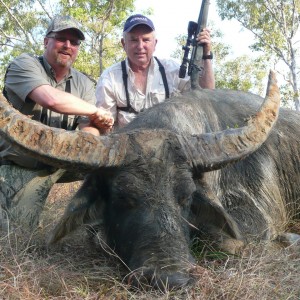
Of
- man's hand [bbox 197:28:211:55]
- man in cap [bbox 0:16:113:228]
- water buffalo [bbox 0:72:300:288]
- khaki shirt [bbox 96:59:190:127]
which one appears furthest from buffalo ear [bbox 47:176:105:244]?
man's hand [bbox 197:28:211:55]

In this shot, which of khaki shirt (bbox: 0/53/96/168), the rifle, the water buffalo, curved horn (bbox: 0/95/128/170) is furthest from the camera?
the rifle

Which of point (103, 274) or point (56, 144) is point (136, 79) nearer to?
point (56, 144)

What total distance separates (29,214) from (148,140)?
2.35 m

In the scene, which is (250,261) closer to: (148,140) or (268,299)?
(268,299)

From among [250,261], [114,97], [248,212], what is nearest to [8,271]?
[250,261]

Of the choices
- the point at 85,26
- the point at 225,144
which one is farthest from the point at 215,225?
the point at 85,26

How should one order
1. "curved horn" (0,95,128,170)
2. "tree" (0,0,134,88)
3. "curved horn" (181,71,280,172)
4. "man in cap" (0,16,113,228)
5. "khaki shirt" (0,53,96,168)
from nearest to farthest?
"curved horn" (0,95,128,170) < "curved horn" (181,71,280,172) < "man in cap" (0,16,113,228) < "khaki shirt" (0,53,96,168) < "tree" (0,0,134,88)

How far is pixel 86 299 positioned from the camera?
11.8ft

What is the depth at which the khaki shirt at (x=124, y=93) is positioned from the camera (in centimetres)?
746

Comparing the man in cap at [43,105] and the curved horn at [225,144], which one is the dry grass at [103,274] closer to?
the curved horn at [225,144]

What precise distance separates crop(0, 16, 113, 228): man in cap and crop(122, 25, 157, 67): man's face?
996 mm

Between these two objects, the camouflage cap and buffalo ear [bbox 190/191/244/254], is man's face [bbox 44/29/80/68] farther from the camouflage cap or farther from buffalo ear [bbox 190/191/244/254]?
buffalo ear [bbox 190/191/244/254]

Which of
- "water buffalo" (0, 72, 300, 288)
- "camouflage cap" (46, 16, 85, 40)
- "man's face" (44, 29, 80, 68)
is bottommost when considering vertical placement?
"water buffalo" (0, 72, 300, 288)

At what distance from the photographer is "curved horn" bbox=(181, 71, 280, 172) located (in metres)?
4.36
